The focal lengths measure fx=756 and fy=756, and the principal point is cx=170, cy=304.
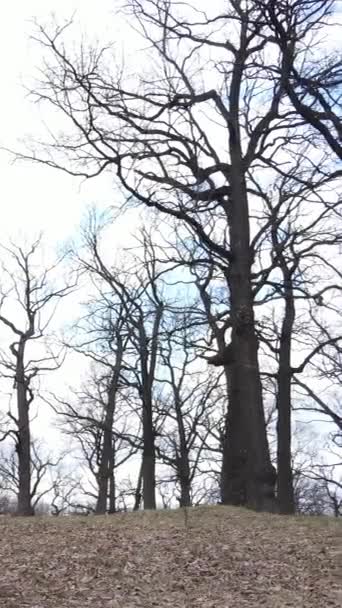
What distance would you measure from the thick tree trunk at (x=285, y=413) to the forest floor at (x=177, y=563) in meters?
6.22

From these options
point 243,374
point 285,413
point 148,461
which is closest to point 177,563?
point 243,374

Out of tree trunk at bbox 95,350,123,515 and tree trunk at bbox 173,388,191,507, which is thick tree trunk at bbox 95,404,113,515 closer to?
tree trunk at bbox 95,350,123,515

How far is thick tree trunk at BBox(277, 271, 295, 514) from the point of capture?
1920cm

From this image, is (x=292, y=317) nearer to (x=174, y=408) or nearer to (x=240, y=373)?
(x=240, y=373)

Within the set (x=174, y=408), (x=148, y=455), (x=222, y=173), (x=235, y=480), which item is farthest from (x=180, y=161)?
(x=174, y=408)

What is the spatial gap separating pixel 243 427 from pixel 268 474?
1158mm

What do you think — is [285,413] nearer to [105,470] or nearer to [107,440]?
[107,440]

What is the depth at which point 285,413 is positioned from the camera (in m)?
19.6

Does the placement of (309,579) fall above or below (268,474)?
below

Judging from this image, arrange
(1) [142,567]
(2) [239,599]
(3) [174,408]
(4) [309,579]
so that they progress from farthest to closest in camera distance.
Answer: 1. (3) [174,408]
2. (1) [142,567]
3. (4) [309,579]
4. (2) [239,599]

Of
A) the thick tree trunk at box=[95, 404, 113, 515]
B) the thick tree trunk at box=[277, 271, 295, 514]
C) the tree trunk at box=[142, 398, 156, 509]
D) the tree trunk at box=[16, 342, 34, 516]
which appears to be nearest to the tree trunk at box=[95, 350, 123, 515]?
the thick tree trunk at box=[95, 404, 113, 515]

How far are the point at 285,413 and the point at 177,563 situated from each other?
418 inches

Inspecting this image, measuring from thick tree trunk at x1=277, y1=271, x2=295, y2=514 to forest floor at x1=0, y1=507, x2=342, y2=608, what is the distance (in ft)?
20.4

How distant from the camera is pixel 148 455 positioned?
27.8 meters
